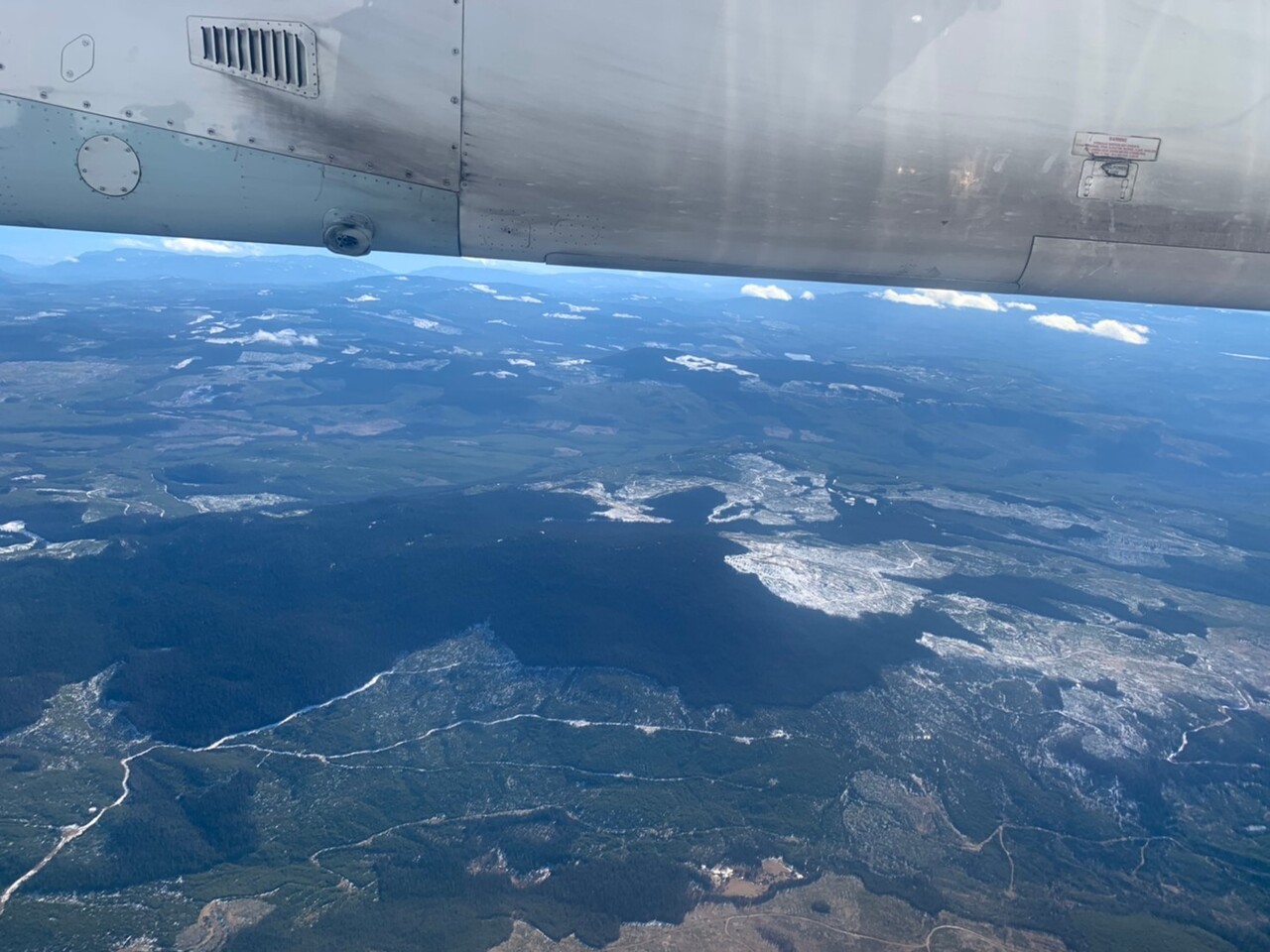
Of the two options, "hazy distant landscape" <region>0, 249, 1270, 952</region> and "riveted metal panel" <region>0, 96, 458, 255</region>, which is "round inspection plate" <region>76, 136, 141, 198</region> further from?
"hazy distant landscape" <region>0, 249, 1270, 952</region>

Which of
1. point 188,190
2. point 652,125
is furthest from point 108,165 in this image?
point 652,125


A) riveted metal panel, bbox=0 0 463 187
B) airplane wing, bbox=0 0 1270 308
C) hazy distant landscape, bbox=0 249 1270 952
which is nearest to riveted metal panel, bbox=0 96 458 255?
airplane wing, bbox=0 0 1270 308

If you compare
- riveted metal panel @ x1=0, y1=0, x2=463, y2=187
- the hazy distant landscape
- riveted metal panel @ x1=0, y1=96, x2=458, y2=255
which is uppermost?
riveted metal panel @ x1=0, y1=0, x2=463, y2=187

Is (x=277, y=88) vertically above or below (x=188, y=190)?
above

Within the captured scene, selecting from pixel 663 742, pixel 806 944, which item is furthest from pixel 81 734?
pixel 806 944

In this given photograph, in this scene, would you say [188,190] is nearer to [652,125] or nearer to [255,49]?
[255,49]

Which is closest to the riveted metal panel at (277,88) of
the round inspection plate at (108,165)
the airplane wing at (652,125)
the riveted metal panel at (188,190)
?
the airplane wing at (652,125)

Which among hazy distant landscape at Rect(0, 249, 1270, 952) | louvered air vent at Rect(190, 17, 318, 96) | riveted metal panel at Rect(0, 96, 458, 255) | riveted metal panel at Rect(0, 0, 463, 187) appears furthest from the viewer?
hazy distant landscape at Rect(0, 249, 1270, 952)
